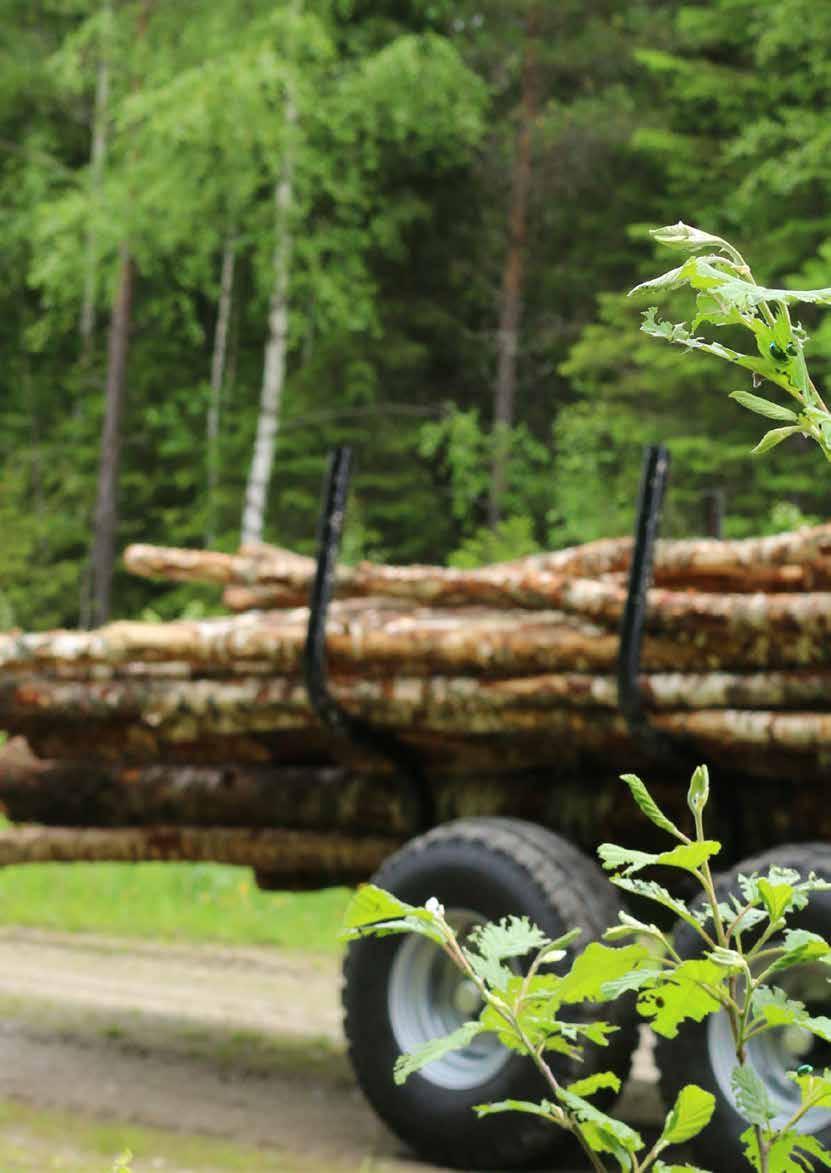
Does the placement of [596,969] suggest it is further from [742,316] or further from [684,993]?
[742,316]

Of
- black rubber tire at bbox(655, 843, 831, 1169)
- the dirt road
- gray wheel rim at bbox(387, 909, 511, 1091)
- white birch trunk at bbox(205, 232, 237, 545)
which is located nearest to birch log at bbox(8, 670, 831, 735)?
black rubber tire at bbox(655, 843, 831, 1169)

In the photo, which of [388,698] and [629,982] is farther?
[388,698]

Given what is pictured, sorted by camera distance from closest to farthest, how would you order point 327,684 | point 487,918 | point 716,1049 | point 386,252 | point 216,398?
Result: point 716,1049 → point 487,918 → point 327,684 → point 386,252 → point 216,398

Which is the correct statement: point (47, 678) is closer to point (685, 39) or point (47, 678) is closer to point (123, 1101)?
point (123, 1101)

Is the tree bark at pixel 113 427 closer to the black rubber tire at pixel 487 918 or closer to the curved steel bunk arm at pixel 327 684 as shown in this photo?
the curved steel bunk arm at pixel 327 684

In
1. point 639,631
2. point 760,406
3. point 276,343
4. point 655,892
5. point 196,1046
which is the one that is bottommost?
point 196,1046

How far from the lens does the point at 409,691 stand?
5.19 metres

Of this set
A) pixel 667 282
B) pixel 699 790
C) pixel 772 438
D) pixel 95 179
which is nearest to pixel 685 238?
pixel 667 282

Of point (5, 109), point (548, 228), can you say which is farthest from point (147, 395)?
point (548, 228)

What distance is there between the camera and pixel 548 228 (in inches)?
1151

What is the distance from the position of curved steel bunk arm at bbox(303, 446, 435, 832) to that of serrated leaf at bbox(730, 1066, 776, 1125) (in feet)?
13.5

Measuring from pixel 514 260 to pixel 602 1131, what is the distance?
2596 centimetres

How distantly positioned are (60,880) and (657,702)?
7234mm

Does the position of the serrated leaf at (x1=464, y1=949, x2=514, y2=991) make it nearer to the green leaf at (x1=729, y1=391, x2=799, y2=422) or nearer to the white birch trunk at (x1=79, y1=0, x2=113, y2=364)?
the green leaf at (x1=729, y1=391, x2=799, y2=422)
